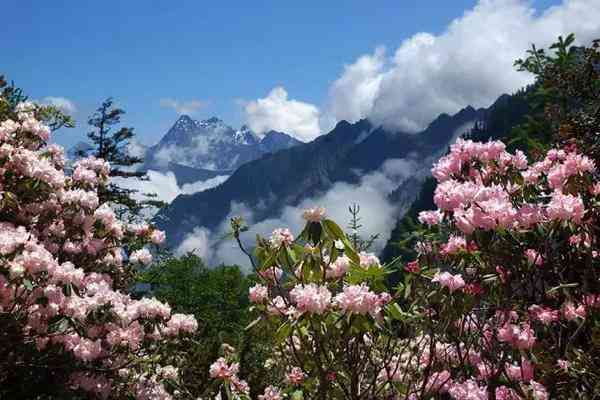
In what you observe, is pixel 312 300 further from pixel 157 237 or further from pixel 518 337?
pixel 157 237

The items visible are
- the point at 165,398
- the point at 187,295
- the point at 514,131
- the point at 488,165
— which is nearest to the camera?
the point at 488,165

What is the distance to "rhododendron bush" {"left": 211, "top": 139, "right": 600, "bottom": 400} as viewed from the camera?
2.95m

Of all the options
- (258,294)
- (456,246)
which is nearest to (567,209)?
(456,246)

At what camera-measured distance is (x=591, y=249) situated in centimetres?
358

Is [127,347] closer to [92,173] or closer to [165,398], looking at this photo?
[165,398]

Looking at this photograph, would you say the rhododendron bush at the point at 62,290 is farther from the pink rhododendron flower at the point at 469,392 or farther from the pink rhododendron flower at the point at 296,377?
the pink rhododendron flower at the point at 469,392

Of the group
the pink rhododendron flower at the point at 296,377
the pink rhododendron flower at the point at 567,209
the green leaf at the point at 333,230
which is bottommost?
the pink rhododendron flower at the point at 296,377

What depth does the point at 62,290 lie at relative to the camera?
149 inches

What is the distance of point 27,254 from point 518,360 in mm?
3291

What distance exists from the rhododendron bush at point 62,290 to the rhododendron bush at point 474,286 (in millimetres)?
1026

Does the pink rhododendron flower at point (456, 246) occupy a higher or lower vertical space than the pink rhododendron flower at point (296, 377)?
higher

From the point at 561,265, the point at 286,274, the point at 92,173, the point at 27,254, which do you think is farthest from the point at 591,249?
the point at 92,173

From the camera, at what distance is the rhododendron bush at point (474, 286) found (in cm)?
295

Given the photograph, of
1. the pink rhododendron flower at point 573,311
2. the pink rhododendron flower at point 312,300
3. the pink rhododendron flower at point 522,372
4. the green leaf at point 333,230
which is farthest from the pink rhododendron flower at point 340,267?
the pink rhododendron flower at point 573,311
